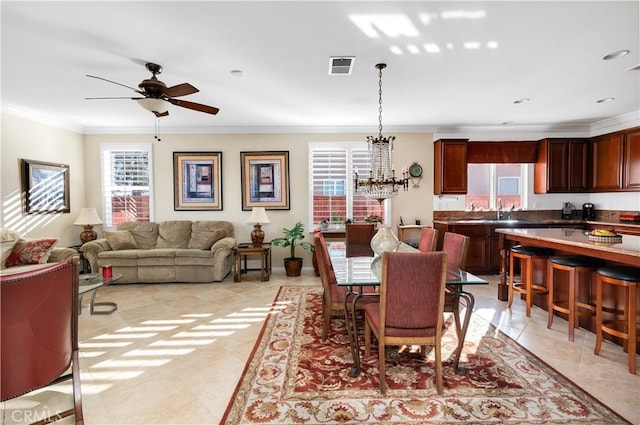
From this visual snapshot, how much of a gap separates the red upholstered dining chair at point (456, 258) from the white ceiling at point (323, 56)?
174cm

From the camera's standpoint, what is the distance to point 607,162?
17.1ft

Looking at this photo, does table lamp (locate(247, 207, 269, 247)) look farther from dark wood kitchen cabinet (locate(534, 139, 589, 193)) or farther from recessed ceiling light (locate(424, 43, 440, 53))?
dark wood kitchen cabinet (locate(534, 139, 589, 193))

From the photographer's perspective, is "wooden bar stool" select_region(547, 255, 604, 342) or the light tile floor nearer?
the light tile floor

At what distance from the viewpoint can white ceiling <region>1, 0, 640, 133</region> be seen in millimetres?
2227

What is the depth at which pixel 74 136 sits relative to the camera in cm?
544

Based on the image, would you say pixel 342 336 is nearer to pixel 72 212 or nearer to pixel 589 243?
→ pixel 589 243

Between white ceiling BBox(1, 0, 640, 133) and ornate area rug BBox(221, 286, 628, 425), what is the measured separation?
2.67 metres

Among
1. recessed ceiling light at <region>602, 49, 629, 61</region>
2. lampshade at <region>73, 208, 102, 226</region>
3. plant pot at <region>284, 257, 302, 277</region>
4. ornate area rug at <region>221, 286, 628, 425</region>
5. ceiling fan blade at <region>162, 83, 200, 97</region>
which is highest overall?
recessed ceiling light at <region>602, 49, 629, 61</region>

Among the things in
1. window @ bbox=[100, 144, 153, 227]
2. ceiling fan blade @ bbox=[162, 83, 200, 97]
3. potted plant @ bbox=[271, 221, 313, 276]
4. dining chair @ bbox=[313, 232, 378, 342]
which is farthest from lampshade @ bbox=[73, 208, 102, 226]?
dining chair @ bbox=[313, 232, 378, 342]

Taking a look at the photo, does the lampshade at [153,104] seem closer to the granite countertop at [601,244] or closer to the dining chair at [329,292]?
the dining chair at [329,292]

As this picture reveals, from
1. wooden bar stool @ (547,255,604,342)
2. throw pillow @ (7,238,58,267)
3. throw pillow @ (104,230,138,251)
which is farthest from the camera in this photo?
throw pillow @ (104,230,138,251)

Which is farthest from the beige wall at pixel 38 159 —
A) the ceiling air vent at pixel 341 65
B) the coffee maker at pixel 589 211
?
the coffee maker at pixel 589 211

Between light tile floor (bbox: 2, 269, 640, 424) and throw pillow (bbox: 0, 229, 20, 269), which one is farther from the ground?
throw pillow (bbox: 0, 229, 20, 269)

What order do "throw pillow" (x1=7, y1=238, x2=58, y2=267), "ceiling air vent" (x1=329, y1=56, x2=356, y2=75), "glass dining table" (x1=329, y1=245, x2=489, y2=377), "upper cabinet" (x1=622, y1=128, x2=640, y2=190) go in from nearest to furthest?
"glass dining table" (x1=329, y1=245, x2=489, y2=377) → "ceiling air vent" (x1=329, y1=56, x2=356, y2=75) → "throw pillow" (x1=7, y1=238, x2=58, y2=267) → "upper cabinet" (x1=622, y1=128, x2=640, y2=190)
